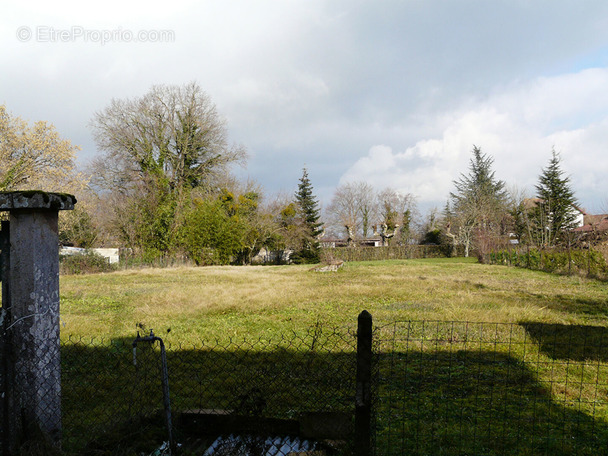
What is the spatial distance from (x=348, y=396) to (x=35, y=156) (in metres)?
24.7

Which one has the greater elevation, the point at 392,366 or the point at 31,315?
the point at 31,315

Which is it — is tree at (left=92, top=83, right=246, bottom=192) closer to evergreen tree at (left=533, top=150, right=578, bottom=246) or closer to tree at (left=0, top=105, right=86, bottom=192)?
tree at (left=0, top=105, right=86, bottom=192)

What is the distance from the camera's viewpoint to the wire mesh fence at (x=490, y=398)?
10.9 feet

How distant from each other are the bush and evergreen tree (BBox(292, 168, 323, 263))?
1690 cm

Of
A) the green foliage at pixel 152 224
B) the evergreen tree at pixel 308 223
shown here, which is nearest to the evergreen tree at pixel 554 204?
the evergreen tree at pixel 308 223

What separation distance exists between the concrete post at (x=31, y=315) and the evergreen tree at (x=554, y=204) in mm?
34212

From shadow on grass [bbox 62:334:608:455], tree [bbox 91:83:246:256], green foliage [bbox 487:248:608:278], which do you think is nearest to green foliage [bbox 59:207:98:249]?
tree [bbox 91:83:246:256]

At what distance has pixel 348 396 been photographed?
4.08 metres

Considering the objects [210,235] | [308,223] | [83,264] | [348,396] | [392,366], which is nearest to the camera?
[348,396]

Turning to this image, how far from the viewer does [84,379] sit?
476 centimetres

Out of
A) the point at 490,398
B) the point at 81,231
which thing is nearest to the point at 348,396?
the point at 490,398

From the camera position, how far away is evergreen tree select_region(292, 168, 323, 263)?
1347 inches

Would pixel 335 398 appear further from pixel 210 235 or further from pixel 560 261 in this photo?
pixel 210 235

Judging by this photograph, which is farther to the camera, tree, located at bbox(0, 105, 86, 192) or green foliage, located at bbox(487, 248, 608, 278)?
tree, located at bbox(0, 105, 86, 192)
